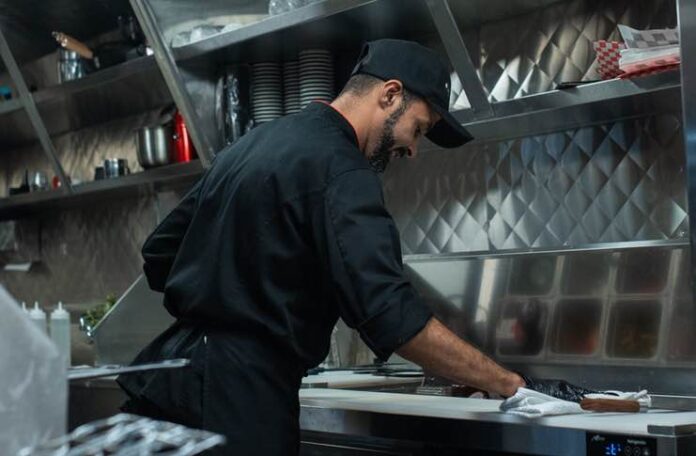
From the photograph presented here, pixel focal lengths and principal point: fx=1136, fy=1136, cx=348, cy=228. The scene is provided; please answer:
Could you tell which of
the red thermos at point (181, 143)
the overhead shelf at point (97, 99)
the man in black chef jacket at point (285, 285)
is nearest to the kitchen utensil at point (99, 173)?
the overhead shelf at point (97, 99)

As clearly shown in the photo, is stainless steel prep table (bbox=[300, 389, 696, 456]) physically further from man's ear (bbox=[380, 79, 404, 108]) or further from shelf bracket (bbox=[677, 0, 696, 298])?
man's ear (bbox=[380, 79, 404, 108])

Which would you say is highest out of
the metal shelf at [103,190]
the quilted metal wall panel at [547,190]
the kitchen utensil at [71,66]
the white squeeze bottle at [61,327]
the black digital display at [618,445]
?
the kitchen utensil at [71,66]

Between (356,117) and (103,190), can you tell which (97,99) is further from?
(356,117)

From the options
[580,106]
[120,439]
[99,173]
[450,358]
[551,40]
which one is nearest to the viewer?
[120,439]

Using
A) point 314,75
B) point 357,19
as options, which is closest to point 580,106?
point 357,19

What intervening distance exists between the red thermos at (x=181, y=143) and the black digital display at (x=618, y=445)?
2292 mm

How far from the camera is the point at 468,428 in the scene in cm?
Answer: 227

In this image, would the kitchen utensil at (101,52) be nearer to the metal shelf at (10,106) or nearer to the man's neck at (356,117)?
the metal shelf at (10,106)

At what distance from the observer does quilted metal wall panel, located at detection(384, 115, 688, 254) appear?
2.94 m

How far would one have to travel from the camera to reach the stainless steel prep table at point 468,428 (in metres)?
1.99

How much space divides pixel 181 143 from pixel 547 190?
4.75 feet

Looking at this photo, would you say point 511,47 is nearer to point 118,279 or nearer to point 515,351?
point 515,351

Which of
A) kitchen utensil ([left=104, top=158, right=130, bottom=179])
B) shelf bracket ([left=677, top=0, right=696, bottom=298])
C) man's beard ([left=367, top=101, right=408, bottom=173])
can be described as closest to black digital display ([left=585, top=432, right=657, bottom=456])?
shelf bracket ([left=677, top=0, right=696, bottom=298])

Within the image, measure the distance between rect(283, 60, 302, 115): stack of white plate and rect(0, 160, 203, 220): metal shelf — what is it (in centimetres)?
40
